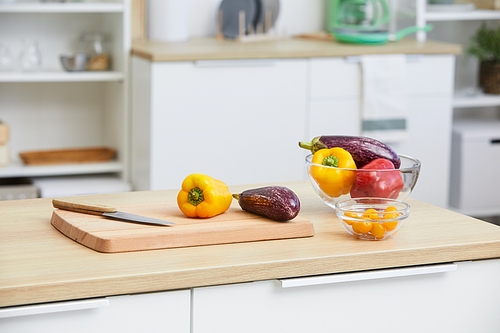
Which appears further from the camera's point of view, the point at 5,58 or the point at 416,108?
the point at 416,108

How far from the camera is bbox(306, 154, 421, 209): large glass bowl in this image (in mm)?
1233

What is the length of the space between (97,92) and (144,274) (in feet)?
8.50

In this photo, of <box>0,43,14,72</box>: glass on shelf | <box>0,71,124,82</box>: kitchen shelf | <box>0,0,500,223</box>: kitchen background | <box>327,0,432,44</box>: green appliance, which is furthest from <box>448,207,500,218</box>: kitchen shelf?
<box>0,43,14,72</box>: glass on shelf

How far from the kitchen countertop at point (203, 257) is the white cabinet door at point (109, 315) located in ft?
0.05

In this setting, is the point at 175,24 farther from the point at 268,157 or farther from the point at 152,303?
the point at 152,303

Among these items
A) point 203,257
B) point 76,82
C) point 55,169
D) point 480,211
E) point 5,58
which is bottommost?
point 480,211

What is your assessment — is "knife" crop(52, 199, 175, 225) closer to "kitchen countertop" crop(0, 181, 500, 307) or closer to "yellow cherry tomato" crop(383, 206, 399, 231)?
"kitchen countertop" crop(0, 181, 500, 307)

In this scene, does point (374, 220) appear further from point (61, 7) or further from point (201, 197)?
point (61, 7)

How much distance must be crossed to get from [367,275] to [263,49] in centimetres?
202

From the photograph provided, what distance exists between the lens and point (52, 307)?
0.93 metres

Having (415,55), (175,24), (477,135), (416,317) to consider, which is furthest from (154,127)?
(416,317)

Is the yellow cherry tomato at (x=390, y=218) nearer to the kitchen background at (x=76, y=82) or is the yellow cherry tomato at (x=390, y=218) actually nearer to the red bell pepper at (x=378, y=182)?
the red bell pepper at (x=378, y=182)

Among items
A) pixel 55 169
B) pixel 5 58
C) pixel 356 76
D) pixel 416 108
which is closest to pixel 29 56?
pixel 5 58

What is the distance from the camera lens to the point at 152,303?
1.00m
